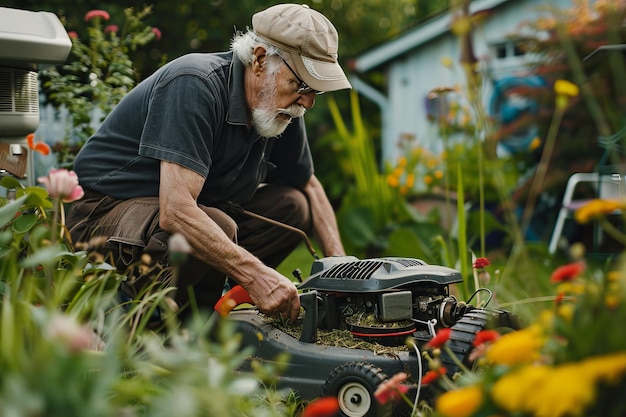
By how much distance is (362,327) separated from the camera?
95.1 inches

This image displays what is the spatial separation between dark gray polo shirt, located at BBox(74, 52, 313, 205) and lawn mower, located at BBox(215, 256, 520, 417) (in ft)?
2.01

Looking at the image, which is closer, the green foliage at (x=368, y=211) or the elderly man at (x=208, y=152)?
the elderly man at (x=208, y=152)

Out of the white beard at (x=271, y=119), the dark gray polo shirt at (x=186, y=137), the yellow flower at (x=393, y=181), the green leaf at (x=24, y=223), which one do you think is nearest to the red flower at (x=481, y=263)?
the white beard at (x=271, y=119)

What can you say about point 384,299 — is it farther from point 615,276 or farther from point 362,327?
point 615,276

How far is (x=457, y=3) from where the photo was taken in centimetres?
158

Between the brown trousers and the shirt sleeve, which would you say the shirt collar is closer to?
the shirt sleeve

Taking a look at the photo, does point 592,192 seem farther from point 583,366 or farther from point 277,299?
A: point 583,366

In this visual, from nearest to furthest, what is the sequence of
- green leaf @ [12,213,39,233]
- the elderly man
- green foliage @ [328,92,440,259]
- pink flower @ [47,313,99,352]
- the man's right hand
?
1. pink flower @ [47,313,99,352]
2. green leaf @ [12,213,39,233]
3. the man's right hand
4. the elderly man
5. green foliage @ [328,92,440,259]

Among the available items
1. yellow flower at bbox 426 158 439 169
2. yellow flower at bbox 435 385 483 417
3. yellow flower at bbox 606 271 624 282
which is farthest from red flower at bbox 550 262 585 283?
yellow flower at bbox 426 158 439 169

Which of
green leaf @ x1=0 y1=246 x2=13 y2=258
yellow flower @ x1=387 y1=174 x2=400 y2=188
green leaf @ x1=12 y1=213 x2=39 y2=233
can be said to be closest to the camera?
green leaf @ x1=0 y1=246 x2=13 y2=258

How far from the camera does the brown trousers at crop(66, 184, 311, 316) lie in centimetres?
288

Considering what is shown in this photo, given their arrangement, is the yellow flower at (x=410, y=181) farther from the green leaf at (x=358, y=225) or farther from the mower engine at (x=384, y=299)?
the mower engine at (x=384, y=299)

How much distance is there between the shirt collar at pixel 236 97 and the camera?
9.63ft

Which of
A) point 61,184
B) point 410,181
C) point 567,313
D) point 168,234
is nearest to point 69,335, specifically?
point 567,313
